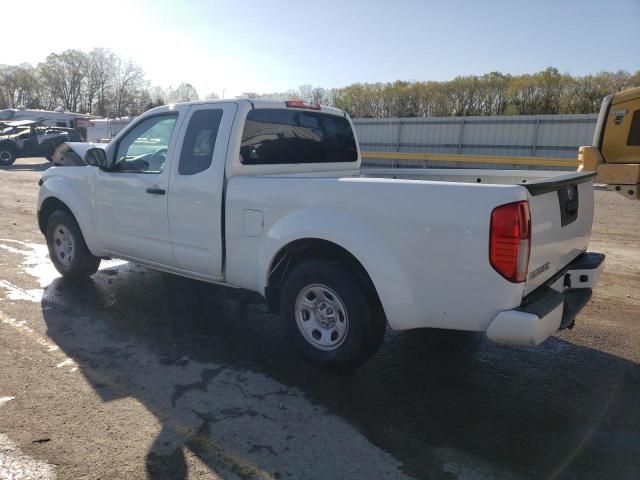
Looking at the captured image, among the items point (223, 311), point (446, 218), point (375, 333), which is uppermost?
point (446, 218)

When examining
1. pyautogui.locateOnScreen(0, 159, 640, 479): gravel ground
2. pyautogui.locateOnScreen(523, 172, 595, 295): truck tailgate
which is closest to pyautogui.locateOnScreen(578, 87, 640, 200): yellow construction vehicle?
pyautogui.locateOnScreen(0, 159, 640, 479): gravel ground

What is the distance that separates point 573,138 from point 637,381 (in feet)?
68.3

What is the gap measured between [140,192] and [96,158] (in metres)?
0.73

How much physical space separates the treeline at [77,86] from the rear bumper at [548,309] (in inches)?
3330

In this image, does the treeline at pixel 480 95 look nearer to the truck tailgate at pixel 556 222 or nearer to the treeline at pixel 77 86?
the truck tailgate at pixel 556 222

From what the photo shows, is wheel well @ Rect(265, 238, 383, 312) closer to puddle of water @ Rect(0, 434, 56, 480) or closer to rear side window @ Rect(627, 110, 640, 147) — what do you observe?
puddle of water @ Rect(0, 434, 56, 480)

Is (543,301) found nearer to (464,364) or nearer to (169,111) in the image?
(464,364)

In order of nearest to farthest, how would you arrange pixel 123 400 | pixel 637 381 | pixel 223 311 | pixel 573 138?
pixel 123 400, pixel 637 381, pixel 223 311, pixel 573 138

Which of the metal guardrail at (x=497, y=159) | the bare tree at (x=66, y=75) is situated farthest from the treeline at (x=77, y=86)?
the metal guardrail at (x=497, y=159)

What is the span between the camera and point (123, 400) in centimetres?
340

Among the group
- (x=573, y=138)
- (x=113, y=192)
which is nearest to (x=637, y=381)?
(x=113, y=192)

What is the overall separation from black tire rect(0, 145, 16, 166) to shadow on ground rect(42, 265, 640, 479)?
23.7 meters

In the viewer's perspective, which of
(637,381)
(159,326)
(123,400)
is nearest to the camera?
(123,400)

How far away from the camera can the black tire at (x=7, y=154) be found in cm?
2466
